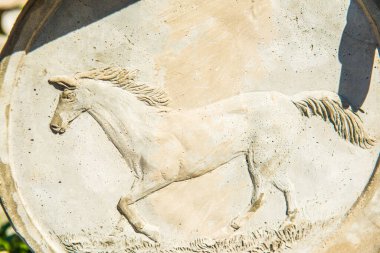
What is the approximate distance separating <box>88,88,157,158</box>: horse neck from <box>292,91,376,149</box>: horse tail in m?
0.55

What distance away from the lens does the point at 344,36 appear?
104 inches

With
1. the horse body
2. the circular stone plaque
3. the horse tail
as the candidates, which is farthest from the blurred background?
the horse tail

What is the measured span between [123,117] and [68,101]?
7.8 inches

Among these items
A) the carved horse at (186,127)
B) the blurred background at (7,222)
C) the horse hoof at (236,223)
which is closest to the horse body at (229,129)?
the carved horse at (186,127)

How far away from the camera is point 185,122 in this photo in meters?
2.59

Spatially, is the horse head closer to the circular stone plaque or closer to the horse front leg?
the circular stone plaque

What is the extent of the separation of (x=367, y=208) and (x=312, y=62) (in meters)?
0.61

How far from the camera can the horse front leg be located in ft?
8.59

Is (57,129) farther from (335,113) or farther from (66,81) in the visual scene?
(335,113)

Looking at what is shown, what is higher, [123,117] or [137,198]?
[123,117]

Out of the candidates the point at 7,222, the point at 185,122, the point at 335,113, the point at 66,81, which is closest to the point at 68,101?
the point at 66,81

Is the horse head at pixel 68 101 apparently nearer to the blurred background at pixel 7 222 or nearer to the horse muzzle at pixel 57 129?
the horse muzzle at pixel 57 129

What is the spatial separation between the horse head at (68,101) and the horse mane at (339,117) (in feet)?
2.51

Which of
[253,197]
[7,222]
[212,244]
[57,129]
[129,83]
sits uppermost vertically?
[129,83]
